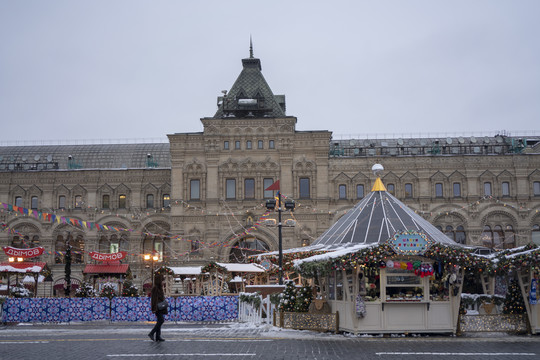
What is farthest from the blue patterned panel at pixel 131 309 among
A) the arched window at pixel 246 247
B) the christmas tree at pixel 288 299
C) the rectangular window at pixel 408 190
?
the rectangular window at pixel 408 190

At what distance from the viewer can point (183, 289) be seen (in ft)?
146

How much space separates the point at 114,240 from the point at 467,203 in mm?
27798

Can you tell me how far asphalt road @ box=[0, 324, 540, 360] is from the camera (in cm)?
1387

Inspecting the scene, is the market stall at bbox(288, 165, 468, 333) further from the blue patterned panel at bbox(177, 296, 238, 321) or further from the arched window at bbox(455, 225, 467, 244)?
the arched window at bbox(455, 225, 467, 244)

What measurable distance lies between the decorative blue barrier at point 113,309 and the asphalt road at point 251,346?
4.33 metres

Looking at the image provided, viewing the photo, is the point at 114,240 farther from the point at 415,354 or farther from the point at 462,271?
the point at 415,354

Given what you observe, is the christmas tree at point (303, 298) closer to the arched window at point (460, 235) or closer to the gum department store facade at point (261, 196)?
the gum department store facade at point (261, 196)

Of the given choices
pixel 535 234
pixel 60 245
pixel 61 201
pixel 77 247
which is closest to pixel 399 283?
pixel 535 234

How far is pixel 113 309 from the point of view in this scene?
2478 cm

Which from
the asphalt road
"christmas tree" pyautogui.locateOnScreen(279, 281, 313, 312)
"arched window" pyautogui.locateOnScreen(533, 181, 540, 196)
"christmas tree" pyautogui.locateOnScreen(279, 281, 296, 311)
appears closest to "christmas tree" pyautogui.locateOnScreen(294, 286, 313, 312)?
"christmas tree" pyautogui.locateOnScreen(279, 281, 313, 312)

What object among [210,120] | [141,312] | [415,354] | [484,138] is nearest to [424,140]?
[484,138]

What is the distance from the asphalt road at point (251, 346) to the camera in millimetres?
13867

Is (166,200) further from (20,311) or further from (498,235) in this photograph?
(498,235)

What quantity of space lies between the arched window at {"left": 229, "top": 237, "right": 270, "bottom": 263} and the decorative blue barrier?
71.7ft
